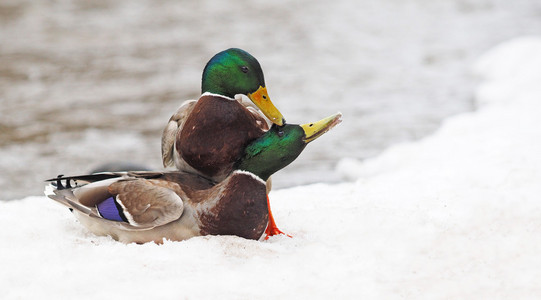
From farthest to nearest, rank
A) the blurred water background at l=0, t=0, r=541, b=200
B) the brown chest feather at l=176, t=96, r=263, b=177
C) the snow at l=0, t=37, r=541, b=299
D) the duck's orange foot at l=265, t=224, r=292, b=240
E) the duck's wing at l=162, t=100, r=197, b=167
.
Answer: the blurred water background at l=0, t=0, r=541, b=200 < the duck's wing at l=162, t=100, r=197, b=167 < the duck's orange foot at l=265, t=224, r=292, b=240 < the brown chest feather at l=176, t=96, r=263, b=177 < the snow at l=0, t=37, r=541, b=299

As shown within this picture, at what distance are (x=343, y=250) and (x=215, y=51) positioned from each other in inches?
287

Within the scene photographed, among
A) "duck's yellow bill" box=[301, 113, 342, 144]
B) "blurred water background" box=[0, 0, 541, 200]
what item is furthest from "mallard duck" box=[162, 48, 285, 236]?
"blurred water background" box=[0, 0, 541, 200]

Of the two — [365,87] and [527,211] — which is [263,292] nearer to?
[527,211]

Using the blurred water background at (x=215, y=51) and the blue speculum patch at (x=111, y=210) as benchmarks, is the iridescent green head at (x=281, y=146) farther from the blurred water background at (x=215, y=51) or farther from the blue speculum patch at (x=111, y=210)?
the blurred water background at (x=215, y=51)

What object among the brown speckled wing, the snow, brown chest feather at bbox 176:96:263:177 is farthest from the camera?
brown chest feather at bbox 176:96:263:177

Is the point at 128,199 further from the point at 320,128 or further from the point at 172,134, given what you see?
the point at 320,128

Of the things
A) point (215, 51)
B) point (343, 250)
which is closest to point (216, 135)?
point (343, 250)

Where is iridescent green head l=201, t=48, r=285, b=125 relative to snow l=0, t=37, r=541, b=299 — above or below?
above

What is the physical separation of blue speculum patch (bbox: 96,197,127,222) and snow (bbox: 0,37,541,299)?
13 cm

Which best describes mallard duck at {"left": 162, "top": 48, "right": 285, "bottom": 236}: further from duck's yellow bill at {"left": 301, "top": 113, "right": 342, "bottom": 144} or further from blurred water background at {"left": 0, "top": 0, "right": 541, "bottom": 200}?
blurred water background at {"left": 0, "top": 0, "right": 541, "bottom": 200}

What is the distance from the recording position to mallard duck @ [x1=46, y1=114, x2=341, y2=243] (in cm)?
361

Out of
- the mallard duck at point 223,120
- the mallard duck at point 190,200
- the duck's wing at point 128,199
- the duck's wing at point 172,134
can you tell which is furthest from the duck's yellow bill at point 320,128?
the duck's wing at point 172,134

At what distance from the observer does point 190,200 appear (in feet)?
12.0

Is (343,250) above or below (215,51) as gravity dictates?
above
